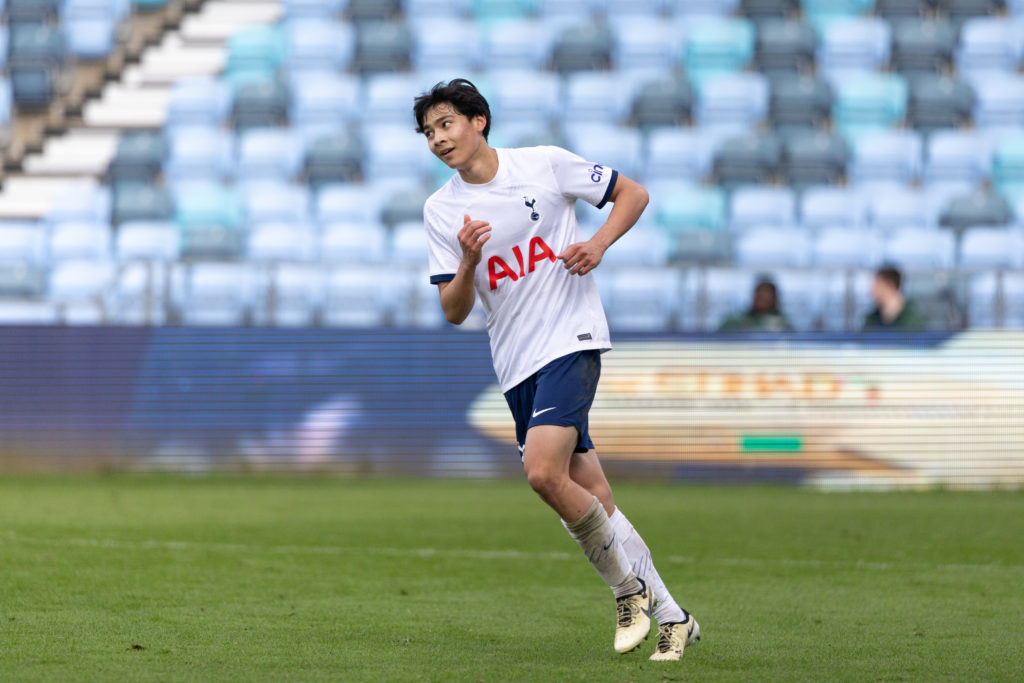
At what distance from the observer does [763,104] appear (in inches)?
712

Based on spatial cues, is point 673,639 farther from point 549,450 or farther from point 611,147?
point 611,147

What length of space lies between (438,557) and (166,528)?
214 cm

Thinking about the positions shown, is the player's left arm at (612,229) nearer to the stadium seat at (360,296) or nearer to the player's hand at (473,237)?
the player's hand at (473,237)

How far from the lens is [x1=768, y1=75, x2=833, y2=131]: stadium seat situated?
18.1 metres

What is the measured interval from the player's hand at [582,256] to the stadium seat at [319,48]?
584 inches

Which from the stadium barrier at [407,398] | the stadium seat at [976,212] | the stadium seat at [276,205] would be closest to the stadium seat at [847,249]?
the stadium seat at [976,212]

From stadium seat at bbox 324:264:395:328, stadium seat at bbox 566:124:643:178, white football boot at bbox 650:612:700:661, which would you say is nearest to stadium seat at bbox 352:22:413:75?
stadium seat at bbox 566:124:643:178

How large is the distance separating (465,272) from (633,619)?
135cm

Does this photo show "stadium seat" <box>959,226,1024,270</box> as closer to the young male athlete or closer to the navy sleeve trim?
the navy sleeve trim

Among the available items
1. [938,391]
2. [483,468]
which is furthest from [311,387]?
[938,391]

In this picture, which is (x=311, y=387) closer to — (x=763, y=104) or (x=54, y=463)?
(x=54, y=463)

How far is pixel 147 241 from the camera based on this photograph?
16.2 metres

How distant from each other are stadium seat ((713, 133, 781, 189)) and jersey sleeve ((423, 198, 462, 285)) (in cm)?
1268

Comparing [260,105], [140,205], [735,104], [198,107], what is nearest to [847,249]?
[735,104]
